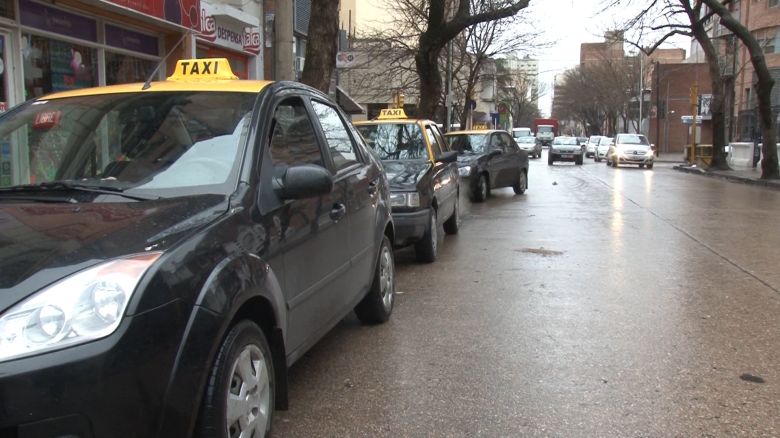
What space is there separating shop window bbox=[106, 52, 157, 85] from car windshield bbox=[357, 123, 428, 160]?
15.6ft

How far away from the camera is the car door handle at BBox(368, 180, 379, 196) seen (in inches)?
191

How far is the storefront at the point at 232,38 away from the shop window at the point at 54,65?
2.88 meters

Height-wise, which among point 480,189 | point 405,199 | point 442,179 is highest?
point 442,179

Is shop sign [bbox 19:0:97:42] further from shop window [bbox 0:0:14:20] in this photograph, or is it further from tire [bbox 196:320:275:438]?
tire [bbox 196:320:275:438]

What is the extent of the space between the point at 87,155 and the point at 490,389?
2.59 m

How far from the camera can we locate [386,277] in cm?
543

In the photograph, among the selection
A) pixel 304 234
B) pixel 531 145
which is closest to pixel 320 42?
pixel 304 234

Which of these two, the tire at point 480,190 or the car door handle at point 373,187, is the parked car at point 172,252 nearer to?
the car door handle at point 373,187

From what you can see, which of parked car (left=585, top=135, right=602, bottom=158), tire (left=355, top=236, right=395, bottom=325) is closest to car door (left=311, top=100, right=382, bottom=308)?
tire (left=355, top=236, right=395, bottom=325)

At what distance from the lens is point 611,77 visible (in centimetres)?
6375

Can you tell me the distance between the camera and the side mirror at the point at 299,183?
3270 millimetres

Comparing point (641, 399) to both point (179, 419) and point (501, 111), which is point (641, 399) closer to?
point (179, 419)

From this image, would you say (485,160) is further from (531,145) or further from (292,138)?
(531,145)

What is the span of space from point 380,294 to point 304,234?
1.82 metres
